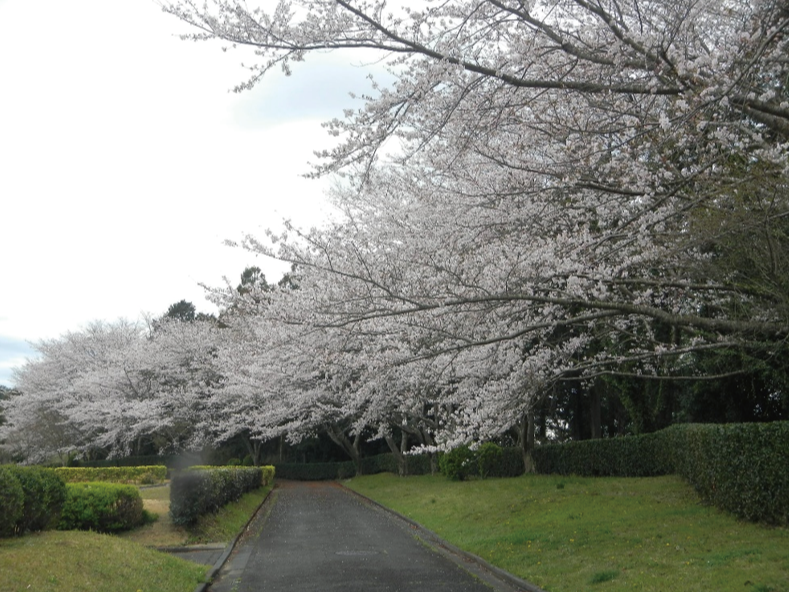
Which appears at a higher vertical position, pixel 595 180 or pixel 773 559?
pixel 595 180

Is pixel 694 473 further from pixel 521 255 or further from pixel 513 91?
pixel 513 91

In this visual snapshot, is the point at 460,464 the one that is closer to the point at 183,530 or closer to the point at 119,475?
the point at 183,530

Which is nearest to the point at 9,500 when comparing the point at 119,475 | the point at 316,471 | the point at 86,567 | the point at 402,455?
the point at 86,567

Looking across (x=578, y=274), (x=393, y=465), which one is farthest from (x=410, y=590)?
(x=393, y=465)

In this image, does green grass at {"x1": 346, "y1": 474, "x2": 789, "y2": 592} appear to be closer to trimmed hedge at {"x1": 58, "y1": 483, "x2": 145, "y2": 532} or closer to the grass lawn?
the grass lawn

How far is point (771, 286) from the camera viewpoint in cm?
766

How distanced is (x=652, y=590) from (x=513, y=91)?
18.0 feet

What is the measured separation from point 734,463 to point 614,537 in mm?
2027

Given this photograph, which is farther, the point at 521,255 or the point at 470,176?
the point at 470,176

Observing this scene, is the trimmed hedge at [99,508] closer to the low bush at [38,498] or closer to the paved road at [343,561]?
the low bush at [38,498]

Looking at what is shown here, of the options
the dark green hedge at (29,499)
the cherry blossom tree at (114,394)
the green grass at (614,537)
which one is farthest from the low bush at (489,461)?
the dark green hedge at (29,499)

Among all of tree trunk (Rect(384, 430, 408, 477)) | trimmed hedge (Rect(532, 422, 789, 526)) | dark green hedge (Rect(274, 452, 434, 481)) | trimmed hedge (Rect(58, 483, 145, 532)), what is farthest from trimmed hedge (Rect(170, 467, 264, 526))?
dark green hedge (Rect(274, 452, 434, 481))

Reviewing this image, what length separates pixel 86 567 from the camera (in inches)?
301

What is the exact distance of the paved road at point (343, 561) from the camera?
8.75 m
